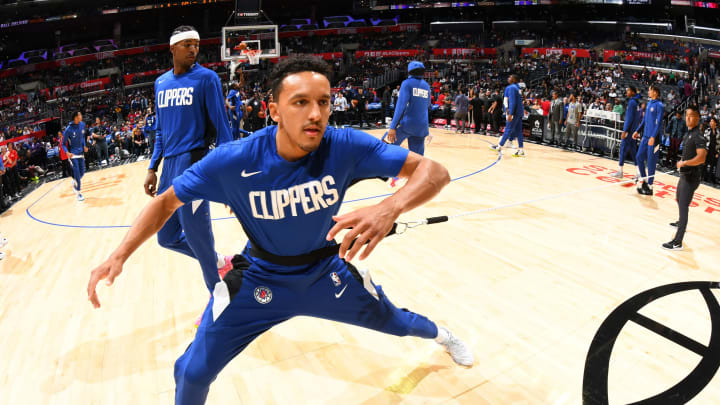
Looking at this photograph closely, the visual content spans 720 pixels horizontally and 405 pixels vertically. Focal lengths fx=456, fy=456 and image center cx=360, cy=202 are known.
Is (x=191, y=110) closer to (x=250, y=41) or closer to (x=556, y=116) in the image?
(x=556, y=116)

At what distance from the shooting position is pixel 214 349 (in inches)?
81.1

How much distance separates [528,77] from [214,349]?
27.2 metres

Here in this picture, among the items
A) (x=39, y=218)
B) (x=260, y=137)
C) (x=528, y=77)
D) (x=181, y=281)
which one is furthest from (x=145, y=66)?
(x=260, y=137)

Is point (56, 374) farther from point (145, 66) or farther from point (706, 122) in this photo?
point (145, 66)

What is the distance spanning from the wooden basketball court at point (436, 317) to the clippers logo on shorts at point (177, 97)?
184cm

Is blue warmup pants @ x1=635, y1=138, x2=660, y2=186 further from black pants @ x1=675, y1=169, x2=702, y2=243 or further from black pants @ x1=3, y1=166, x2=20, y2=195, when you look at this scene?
black pants @ x1=3, y1=166, x2=20, y2=195

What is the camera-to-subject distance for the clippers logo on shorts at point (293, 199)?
6.64 feet

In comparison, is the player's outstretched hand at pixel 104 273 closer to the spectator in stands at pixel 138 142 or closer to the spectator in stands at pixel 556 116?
the spectator in stands at pixel 556 116

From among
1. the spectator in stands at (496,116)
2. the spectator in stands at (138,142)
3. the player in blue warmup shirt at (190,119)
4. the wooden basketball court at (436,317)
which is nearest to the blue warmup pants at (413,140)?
the wooden basketball court at (436,317)

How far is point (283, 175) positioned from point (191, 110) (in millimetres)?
1728

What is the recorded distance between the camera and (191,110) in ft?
11.1

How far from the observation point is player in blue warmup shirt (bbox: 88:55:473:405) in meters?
1.92

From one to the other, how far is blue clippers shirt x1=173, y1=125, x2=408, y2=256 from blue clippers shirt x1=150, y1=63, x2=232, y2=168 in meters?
1.44

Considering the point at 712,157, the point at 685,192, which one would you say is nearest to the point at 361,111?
the point at 712,157
